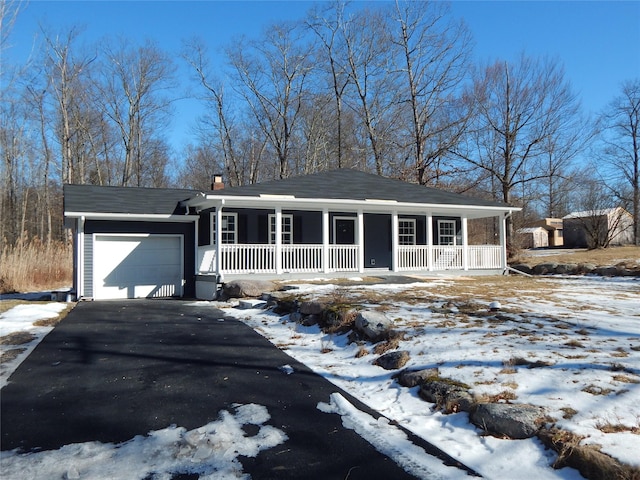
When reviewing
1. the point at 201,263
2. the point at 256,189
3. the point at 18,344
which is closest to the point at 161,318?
the point at 18,344

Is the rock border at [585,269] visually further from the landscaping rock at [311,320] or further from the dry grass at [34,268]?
the dry grass at [34,268]

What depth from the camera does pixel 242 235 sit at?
53.7 ft

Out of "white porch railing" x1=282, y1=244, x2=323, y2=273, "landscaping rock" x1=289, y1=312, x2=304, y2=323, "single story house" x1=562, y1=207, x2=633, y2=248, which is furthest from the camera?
"single story house" x1=562, y1=207, x2=633, y2=248

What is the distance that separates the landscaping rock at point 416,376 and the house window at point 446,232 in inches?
581

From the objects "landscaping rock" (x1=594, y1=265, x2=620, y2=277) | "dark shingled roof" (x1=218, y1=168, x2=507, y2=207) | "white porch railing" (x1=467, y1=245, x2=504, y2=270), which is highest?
"dark shingled roof" (x1=218, y1=168, x2=507, y2=207)

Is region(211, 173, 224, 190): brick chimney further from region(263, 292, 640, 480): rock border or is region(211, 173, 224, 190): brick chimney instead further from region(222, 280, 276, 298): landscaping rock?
region(263, 292, 640, 480): rock border

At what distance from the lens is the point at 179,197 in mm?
16703

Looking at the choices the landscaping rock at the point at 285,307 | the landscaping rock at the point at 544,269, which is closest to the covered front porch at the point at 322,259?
the landscaping rock at the point at 544,269

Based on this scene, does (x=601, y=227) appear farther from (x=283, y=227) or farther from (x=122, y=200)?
(x=122, y=200)

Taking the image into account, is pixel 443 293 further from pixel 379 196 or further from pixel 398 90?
pixel 398 90

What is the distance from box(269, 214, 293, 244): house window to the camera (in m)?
16.8

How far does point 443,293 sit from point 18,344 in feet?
26.6

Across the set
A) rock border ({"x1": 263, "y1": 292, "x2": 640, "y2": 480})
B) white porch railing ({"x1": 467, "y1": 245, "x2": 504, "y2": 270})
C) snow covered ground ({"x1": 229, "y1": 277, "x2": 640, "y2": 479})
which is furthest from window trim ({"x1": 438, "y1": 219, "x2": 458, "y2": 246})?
rock border ({"x1": 263, "y1": 292, "x2": 640, "y2": 480})

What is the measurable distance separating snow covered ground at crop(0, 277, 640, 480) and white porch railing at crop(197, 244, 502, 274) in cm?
694
